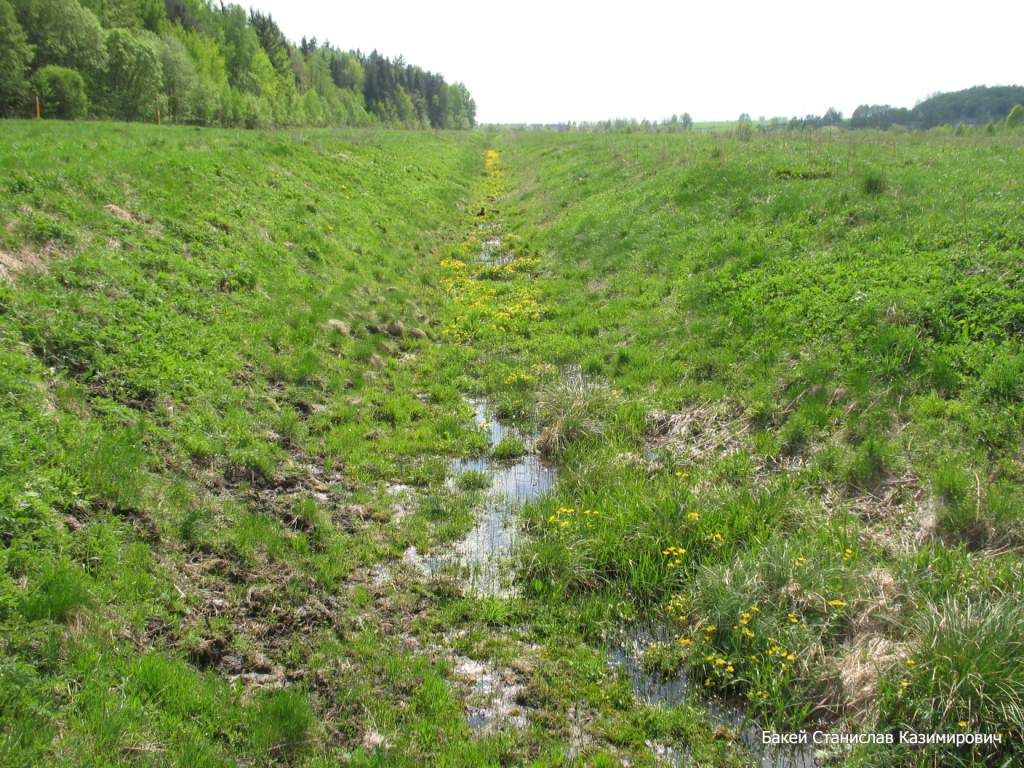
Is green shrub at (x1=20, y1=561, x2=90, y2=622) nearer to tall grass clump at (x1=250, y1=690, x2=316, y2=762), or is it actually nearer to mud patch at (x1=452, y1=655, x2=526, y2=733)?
tall grass clump at (x1=250, y1=690, x2=316, y2=762)

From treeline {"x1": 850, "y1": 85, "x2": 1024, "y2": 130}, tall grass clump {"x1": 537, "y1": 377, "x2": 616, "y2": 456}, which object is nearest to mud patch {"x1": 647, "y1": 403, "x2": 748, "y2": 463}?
tall grass clump {"x1": 537, "y1": 377, "x2": 616, "y2": 456}

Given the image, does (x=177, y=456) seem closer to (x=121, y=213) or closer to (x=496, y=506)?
(x=496, y=506)

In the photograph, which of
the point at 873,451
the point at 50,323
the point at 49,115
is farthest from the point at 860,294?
the point at 49,115

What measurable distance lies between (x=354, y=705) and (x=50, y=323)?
274 inches

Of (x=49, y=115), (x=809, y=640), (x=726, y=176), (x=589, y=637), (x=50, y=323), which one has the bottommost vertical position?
(x=589, y=637)

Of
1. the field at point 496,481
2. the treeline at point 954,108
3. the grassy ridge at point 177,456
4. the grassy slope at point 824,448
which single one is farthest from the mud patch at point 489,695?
the treeline at point 954,108

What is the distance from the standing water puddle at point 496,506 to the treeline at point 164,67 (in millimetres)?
40610

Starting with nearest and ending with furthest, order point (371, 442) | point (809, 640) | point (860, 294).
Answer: point (809, 640) → point (371, 442) → point (860, 294)

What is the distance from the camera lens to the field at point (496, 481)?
16.3ft

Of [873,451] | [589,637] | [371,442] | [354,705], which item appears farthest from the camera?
[371,442]

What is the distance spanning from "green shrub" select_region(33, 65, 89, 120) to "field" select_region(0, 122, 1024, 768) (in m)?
26.4

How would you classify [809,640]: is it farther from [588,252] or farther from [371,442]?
[588,252]

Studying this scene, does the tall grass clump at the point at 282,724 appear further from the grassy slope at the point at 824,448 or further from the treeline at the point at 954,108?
the treeline at the point at 954,108

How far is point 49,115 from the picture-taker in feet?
122
